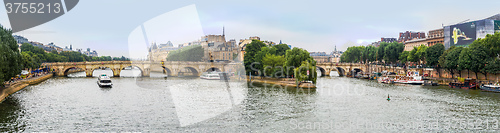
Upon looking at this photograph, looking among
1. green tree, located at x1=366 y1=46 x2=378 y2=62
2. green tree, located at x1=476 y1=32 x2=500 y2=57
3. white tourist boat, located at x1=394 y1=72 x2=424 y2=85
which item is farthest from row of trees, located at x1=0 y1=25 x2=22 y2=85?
green tree, located at x1=366 y1=46 x2=378 y2=62

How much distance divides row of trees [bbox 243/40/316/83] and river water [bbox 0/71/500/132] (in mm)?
13115

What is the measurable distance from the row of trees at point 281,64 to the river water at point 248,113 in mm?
13115

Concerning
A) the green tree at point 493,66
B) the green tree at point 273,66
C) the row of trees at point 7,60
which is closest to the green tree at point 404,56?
the green tree at point 493,66

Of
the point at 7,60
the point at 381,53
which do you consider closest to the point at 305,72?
the point at 7,60

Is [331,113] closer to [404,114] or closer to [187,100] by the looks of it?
[404,114]

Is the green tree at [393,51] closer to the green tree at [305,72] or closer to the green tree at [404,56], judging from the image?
the green tree at [404,56]

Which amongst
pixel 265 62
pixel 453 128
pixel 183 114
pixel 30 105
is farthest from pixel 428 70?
pixel 30 105

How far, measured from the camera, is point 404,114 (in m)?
38.1

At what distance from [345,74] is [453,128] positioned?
3478 inches

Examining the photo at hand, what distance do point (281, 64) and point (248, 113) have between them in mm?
41173

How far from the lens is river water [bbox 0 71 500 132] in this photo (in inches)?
1243

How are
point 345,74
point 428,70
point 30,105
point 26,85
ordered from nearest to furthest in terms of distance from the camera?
point 30,105, point 26,85, point 428,70, point 345,74

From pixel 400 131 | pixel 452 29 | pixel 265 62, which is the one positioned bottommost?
pixel 400 131

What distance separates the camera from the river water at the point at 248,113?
104ft
